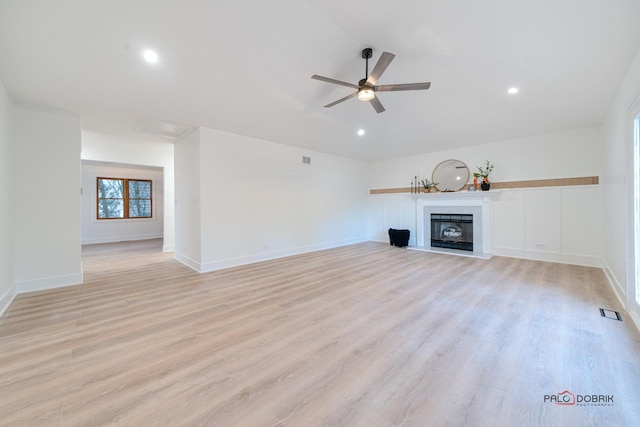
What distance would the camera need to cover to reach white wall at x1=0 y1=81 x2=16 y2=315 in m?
2.79

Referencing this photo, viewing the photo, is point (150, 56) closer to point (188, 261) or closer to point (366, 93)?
point (366, 93)

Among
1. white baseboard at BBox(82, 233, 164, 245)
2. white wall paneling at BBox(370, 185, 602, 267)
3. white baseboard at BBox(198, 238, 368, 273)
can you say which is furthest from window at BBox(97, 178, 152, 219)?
white wall paneling at BBox(370, 185, 602, 267)

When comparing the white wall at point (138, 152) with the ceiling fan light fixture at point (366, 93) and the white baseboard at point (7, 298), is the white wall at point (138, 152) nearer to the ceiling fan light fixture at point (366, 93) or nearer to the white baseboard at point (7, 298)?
the white baseboard at point (7, 298)

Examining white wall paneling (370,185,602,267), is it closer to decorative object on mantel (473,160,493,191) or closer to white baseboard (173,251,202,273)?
decorative object on mantel (473,160,493,191)

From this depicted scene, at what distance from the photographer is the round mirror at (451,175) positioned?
5.94 metres

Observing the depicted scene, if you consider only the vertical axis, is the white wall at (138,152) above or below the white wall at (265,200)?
above

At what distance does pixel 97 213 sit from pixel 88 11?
7.95m

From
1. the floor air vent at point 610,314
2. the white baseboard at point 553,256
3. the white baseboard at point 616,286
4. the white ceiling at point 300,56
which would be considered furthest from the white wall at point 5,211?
the white baseboard at point 553,256

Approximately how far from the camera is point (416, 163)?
6754 millimetres

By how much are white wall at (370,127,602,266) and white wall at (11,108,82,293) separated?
7.49 meters

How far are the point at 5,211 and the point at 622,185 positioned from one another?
7.33m

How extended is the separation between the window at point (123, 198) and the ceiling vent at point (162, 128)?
194 inches

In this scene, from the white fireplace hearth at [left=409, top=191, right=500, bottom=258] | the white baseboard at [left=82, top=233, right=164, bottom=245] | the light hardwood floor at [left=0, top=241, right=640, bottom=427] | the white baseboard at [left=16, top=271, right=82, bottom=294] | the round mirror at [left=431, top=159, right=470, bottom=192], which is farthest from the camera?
the white baseboard at [left=82, top=233, right=164, bottom=245]

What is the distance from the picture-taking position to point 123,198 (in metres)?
8.28
